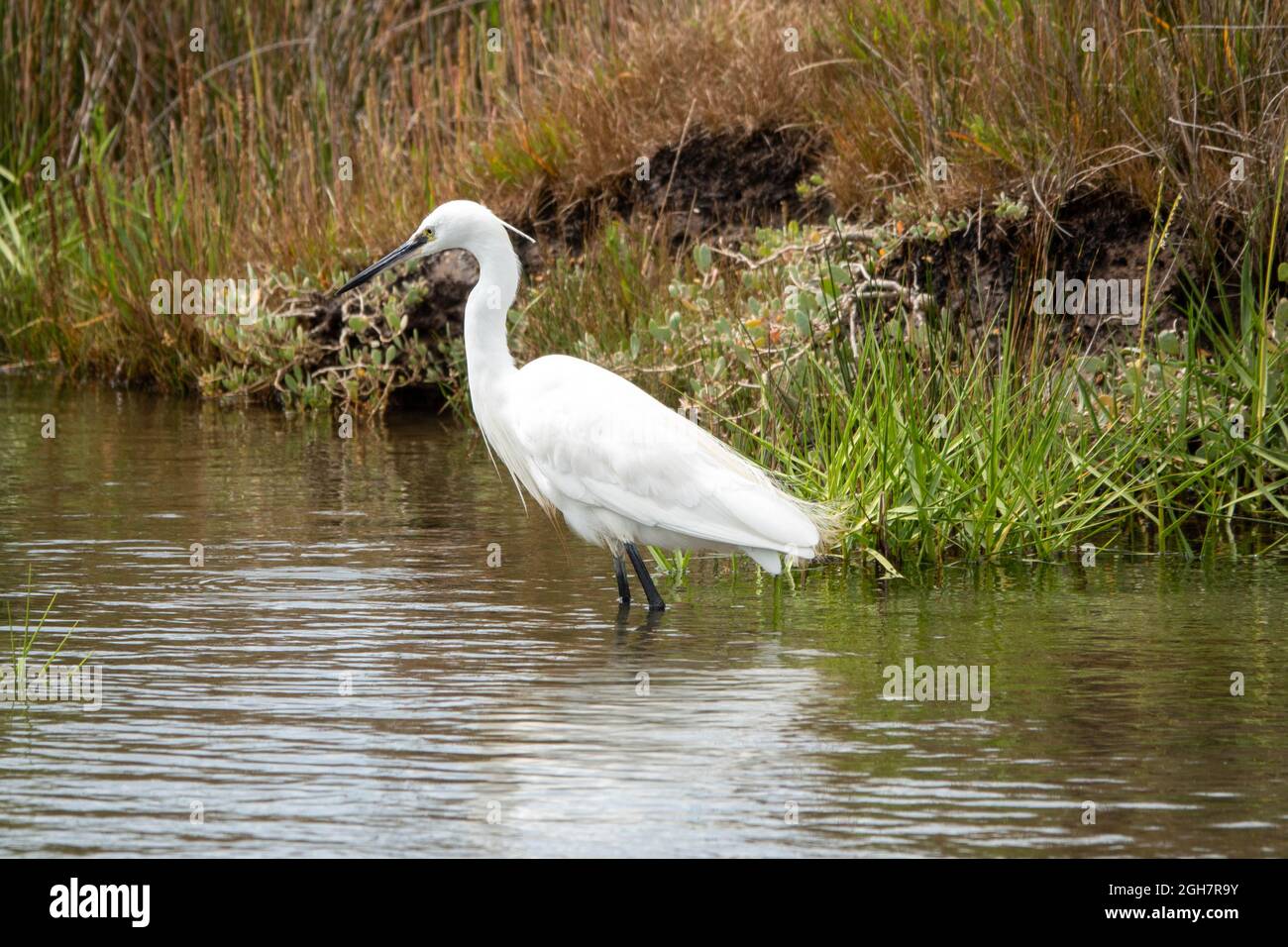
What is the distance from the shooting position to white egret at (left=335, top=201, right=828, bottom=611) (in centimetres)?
645

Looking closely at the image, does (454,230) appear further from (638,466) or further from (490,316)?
(638,466)

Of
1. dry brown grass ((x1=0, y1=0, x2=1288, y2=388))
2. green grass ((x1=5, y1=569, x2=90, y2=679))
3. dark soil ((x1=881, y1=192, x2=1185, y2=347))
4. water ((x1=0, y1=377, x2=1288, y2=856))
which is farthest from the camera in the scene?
dark soil ((x1=881, y1=192, x2=1185, y2=347))

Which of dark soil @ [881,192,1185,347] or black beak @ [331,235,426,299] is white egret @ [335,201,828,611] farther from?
dark soil @ [881,192,1185,347]

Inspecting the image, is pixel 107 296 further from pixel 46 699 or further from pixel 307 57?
pixel 46 699

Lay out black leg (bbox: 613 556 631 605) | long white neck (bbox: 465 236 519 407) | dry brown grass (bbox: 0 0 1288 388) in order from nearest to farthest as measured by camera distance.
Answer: black leg (bbox: 613 556 631 605) < long white neck (bbox: 465 236 519 407) < dry brown grass (bbox: 0 0 1288 388)

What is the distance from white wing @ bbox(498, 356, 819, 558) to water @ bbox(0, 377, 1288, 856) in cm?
30

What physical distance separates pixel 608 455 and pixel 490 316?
31.5 inches

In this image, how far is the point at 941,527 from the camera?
699 centimetres

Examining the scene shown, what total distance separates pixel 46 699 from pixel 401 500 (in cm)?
374

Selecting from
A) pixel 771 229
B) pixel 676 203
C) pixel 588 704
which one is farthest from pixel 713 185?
pixel 588 704

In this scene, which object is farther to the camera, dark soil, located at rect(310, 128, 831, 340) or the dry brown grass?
dark soil, located at rect(310, 128, 831, 340)

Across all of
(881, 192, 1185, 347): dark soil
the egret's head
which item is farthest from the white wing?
(881, 192, 1185, 347): dark soil

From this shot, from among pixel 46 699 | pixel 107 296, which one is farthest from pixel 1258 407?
pixel 107 296

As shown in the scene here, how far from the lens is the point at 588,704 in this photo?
5.21 meters
